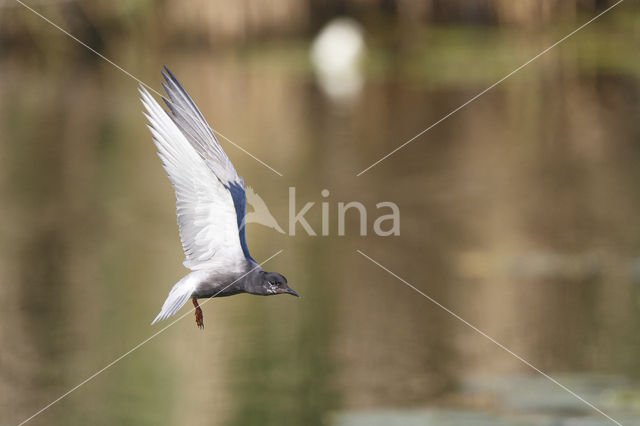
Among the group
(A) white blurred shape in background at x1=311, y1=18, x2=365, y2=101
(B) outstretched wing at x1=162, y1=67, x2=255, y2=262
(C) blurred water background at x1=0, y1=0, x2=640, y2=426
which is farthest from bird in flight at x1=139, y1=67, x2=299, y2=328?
(A) white blurred shape in background at x1=311, y1=18, x2=365, y2=101

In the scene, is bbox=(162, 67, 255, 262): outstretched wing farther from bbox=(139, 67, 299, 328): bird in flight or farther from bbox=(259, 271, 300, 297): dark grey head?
bbox=(259, 271, 300, 297): dark grey head

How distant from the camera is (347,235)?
1775cm

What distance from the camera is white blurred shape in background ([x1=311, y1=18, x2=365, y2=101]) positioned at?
1338 inches

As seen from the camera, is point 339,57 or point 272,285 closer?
point 272,285

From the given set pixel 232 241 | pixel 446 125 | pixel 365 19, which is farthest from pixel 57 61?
pixel 232 241

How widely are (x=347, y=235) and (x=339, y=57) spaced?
18.1 metres

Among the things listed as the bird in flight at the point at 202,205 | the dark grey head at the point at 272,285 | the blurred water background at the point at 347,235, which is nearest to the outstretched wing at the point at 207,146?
the bird in flight at the point at 202,205

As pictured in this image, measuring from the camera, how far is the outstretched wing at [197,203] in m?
2.32

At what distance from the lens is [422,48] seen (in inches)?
1412

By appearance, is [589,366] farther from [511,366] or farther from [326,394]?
[326,394]

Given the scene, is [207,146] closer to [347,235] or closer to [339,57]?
[347,235]

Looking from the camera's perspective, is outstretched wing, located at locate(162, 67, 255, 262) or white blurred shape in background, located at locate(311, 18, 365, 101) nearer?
outstretched wing, located at locate(162, 67, 255, 262)

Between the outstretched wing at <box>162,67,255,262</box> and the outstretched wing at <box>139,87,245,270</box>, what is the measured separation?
2cm

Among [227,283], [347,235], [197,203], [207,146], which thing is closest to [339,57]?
[347,235]
